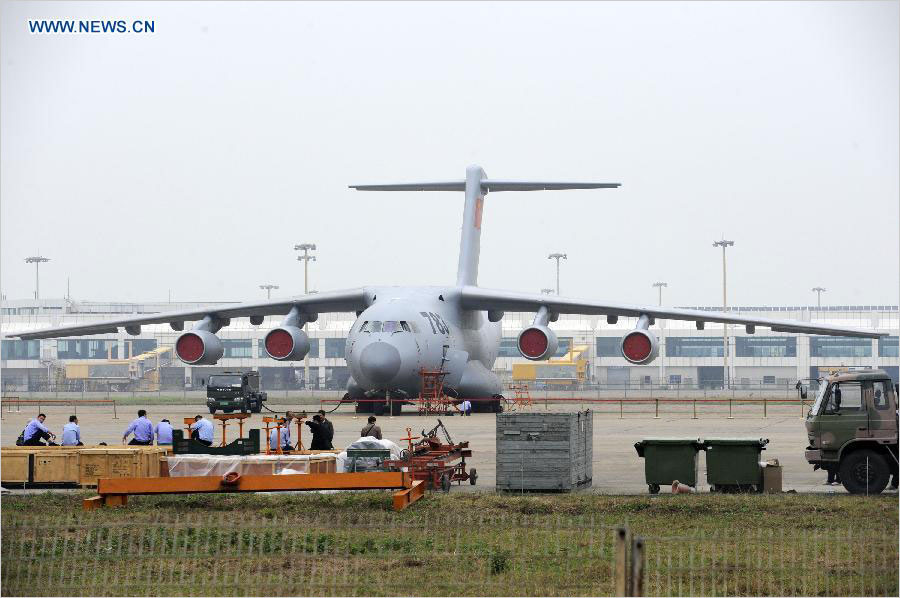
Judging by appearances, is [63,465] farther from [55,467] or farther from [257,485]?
[257,485]

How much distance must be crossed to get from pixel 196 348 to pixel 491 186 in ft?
35.0

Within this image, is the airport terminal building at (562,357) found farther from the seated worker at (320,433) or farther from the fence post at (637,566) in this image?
the fence post at (637,566)

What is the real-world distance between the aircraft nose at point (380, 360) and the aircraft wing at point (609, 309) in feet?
16.4

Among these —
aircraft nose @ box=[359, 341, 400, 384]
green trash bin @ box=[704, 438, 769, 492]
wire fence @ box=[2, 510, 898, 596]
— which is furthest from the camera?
aircraft nose @ box=[359, 341, 400, 384]

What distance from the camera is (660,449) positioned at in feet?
54.5

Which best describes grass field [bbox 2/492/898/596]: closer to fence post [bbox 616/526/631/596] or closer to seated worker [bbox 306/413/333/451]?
fence post [bbox 616/526/631/596]

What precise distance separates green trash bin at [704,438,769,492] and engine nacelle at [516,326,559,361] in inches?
716

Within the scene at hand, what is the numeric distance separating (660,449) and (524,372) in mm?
60886

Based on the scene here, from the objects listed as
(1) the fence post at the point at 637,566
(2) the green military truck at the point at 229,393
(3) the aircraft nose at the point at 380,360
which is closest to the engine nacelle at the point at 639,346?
(3) the aircraft nose at the point at 380,360

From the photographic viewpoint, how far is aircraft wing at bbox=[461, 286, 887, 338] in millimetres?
35531

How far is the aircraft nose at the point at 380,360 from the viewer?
32156 millimetres

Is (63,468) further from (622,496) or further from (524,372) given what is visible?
(524,372)

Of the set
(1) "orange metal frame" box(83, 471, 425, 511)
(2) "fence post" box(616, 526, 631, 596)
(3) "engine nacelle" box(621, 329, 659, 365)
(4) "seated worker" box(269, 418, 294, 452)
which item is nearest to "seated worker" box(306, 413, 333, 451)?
(4) "seated worker" box(269, 418, 294, 452)

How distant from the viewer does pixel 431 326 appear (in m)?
34.1
